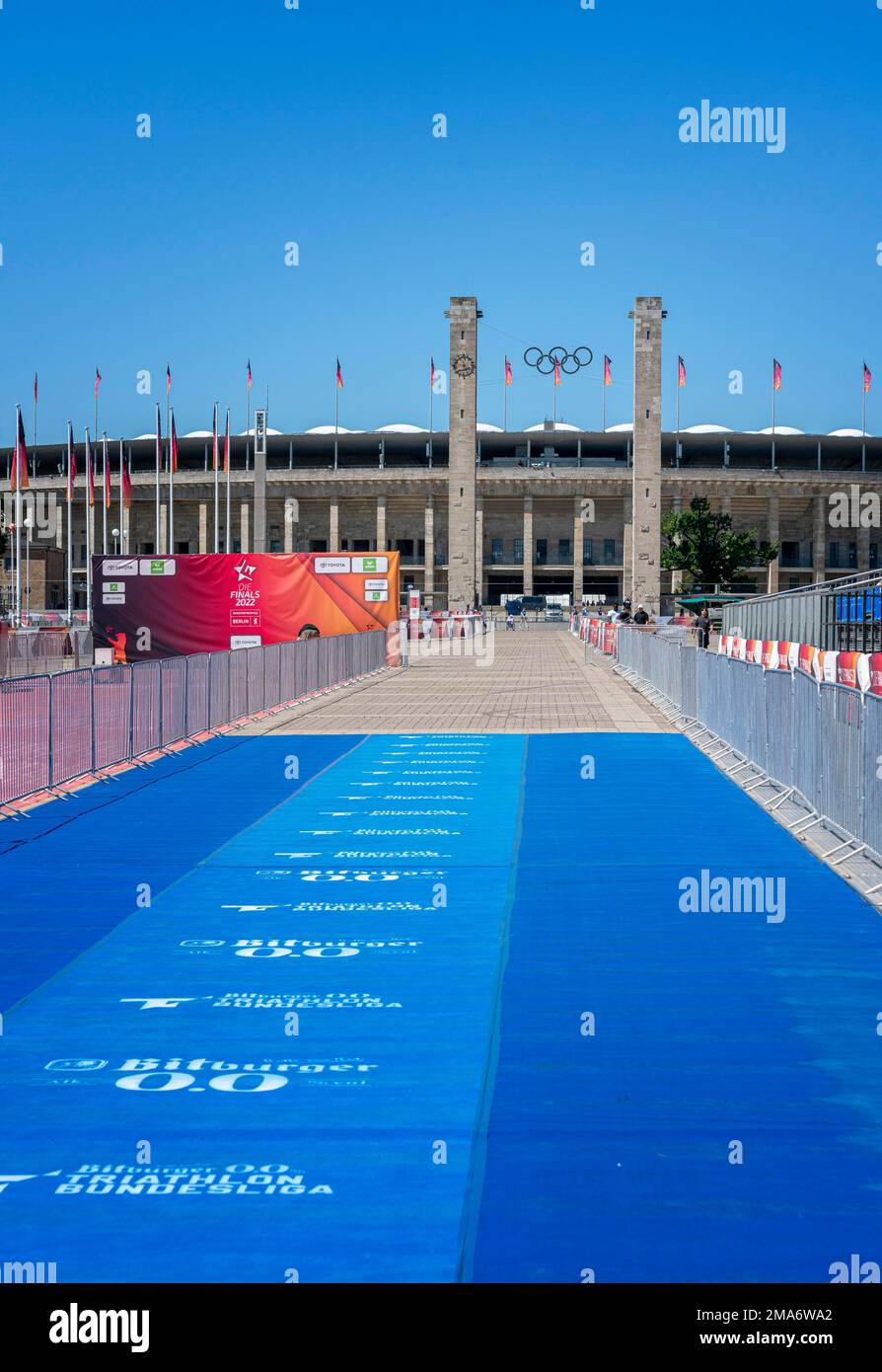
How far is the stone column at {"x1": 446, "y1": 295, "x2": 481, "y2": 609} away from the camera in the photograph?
10388cm

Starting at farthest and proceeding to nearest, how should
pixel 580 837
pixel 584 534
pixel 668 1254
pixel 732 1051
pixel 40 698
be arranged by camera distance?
pixel 584 534 → pixel 40 698 → pixel 580 837 → pixel 732 1051 → pixel 668 1254

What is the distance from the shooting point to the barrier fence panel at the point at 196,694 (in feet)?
74.3

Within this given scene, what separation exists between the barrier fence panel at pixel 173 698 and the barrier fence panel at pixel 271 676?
5.59 m

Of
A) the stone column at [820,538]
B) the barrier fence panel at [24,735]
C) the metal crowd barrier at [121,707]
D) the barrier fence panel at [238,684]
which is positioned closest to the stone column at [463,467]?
the stone column at [820,538]

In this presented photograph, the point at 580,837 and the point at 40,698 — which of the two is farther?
the point at 40,698

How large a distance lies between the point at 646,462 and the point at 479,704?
78.1 meters

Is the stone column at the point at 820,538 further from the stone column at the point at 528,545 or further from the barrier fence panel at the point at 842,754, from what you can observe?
the barrier fence panel at the point at 842,754

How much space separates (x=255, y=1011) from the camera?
8312mm

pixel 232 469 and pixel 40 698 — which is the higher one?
pixel 232 469

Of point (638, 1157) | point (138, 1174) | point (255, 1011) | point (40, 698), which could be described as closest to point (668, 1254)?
point (638, 1157)

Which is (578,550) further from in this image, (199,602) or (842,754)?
(842,754)

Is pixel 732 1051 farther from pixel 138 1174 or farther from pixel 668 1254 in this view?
pixel 138 1174
